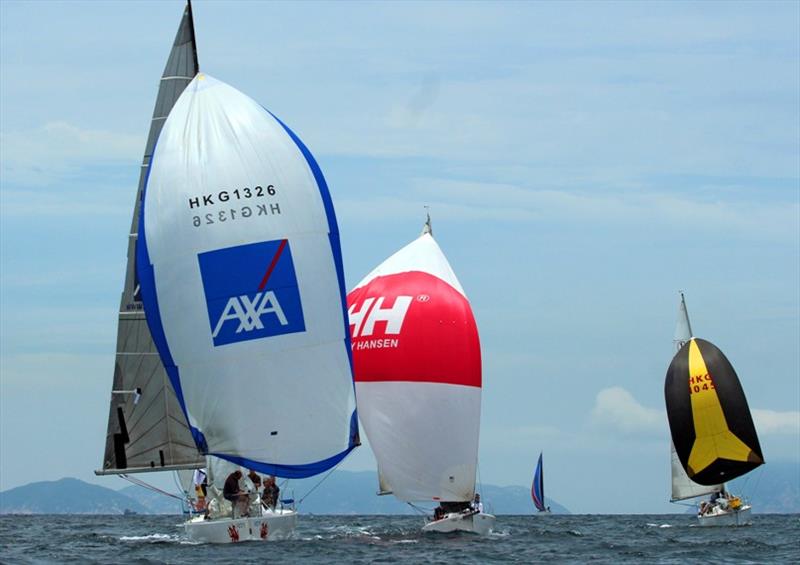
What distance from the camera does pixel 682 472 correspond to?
55469 mm

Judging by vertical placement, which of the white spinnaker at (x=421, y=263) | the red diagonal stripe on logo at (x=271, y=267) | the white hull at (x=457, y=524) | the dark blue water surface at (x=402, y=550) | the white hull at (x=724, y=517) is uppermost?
the white spinnaker at (x=421, y=263)

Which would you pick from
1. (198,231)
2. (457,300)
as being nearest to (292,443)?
(198,231)

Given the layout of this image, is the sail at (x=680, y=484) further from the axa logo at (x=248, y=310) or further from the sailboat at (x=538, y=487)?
the sailboat at (x=538, y=487)

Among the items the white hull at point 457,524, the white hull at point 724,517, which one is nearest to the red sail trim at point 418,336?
the white hull at point 457,524

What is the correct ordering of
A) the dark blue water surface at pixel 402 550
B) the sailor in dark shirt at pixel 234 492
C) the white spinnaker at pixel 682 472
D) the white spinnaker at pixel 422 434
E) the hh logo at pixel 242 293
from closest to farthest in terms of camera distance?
the dark blue water surface at pixel 402 550 → the hh logo at pixel 242 293 → the sailor in dark shirt at pixel 234 492 → the white spinnaker at pixel 422 434 → the white spinnaker at pixel 682 472

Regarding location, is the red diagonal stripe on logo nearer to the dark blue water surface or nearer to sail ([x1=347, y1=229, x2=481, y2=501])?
the dark blue water surface

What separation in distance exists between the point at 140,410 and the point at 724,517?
24906mm

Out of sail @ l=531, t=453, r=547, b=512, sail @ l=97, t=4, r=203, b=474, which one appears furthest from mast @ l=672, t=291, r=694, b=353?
sail @ l=531, t=453, r=547, b=512

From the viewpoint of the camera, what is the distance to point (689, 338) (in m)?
53.0

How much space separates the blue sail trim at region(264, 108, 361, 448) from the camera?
30.6m

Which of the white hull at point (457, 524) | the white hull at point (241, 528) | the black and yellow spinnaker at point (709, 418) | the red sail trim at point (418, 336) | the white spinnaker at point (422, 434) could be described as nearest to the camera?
the white hull at point (241, 528)

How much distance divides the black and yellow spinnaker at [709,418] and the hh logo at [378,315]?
1568cm

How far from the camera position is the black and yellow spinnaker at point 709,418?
1845 inches

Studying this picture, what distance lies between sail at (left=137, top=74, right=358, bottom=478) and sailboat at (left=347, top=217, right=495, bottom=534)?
12.0 feet
